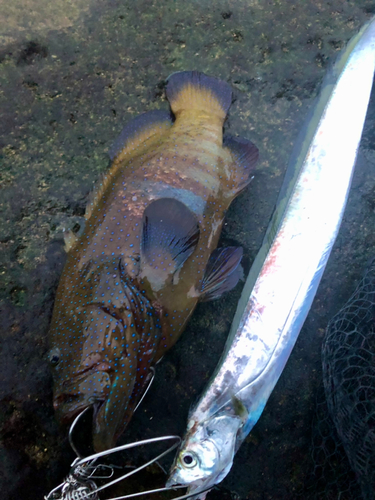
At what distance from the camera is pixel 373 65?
2.68 meters

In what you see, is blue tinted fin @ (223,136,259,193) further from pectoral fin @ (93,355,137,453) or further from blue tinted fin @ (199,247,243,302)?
pectoral fin @ (93,355,137,453)

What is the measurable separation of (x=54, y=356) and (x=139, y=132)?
165cm

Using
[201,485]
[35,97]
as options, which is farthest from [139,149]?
[201,485]

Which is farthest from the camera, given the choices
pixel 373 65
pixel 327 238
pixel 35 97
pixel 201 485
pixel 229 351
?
pixel 35 97

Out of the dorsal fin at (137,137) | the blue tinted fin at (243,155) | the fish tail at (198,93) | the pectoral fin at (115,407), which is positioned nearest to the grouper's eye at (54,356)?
the pectoral fin at (115,407)

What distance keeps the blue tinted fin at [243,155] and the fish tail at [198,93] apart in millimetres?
236

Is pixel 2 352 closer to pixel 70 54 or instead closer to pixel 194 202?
pixel 194 202

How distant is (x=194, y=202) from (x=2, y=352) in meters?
1.74

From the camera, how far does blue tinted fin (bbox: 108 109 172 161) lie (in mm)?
2785

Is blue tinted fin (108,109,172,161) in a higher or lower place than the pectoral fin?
higher

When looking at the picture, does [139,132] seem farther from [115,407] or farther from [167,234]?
[115,407]

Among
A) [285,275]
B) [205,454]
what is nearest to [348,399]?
[285,275]

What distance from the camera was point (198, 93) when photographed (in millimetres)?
2854

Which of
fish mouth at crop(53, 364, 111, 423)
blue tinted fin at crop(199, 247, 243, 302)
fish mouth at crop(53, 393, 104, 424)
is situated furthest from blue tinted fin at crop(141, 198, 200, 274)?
fish mouth at crop(53, 393, 104, 424)
